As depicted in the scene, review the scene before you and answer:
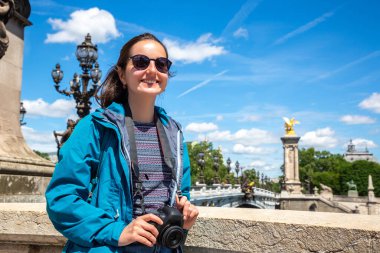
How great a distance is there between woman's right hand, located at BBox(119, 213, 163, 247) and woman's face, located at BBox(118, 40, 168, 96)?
0.70 m

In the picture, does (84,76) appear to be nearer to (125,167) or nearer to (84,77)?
(84,77)

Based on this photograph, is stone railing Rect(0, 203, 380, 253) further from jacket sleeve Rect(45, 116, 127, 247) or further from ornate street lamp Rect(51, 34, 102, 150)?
ornate street lamp Rect(51, 34, 102, 150)

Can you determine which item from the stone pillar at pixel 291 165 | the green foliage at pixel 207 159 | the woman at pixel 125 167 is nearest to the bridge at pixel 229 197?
the stone pillar at pixel 291 165

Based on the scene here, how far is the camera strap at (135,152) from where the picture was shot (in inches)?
74.4

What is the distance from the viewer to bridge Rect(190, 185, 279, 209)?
99.5 feet

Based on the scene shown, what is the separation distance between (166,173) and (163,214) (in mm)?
326

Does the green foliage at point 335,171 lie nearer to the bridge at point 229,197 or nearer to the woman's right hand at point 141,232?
the bridge at point 229,197

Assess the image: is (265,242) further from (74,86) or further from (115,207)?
(74,86)

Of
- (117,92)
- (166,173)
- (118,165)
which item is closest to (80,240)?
(118,165)

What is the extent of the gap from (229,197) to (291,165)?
30218mm

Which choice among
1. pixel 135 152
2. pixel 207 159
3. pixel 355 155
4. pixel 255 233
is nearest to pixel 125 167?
pixel 135 152

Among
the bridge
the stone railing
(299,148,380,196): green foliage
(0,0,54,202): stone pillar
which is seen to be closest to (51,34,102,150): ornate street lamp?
(0,0,54,202): stone pillar

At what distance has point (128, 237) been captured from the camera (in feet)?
5.52

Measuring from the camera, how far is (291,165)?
69.6 metres
